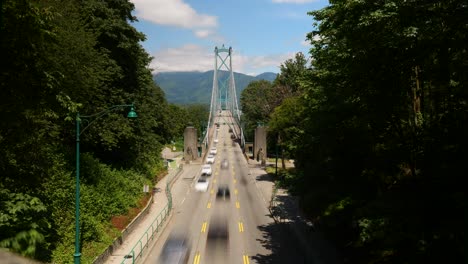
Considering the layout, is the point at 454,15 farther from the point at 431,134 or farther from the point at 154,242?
the point at 154,242

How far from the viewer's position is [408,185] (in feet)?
53.9

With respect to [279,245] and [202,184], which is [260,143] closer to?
[202,184]

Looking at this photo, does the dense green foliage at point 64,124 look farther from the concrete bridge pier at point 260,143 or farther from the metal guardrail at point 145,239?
the concrete bridge pier at point 260,143

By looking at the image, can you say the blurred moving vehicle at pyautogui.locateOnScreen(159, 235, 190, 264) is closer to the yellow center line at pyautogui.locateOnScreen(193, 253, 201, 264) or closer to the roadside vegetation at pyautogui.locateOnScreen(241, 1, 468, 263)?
the yellow center line at pyautogui.locateOnScreen(193, 253, 201, 264)

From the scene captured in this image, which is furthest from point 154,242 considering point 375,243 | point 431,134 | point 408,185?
point 431,134

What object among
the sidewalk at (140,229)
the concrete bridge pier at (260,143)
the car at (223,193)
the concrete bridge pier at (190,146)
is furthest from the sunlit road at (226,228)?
the concrete bridge pier at (260,143)

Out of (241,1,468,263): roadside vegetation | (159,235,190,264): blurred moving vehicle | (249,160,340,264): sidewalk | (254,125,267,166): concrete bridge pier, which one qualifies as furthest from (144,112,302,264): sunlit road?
(254,125,267,166): concrete bridge pier

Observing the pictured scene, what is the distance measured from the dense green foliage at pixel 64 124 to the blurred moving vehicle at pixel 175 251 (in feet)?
11.6

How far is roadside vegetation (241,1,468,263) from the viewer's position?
11633 mm

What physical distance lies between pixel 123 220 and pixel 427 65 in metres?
22.5

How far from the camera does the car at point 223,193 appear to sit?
42406mm

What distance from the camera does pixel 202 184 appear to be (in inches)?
1994

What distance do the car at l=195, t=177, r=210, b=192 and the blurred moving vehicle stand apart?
2050 cm

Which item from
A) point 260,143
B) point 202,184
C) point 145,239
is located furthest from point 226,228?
point 260,143
